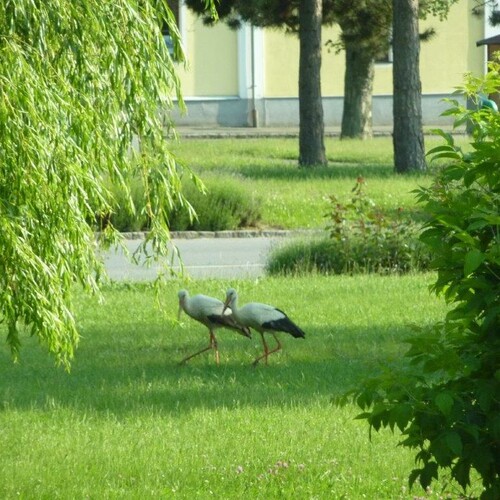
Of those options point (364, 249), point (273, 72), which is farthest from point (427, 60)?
point (364, 249)

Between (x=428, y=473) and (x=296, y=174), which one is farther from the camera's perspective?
(x=296, y=174)

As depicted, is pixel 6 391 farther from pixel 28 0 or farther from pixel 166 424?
pixel 28 0

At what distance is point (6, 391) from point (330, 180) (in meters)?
16.4

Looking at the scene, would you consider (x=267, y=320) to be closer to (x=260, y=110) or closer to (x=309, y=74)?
(x=309, y=74)

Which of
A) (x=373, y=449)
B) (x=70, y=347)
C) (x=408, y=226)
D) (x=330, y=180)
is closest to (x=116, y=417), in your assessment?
(x=373, y=449)

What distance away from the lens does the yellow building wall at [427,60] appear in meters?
46.8

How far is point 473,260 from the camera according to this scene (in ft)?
14.3

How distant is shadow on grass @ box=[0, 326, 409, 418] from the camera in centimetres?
848

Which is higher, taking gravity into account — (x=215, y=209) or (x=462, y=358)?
(x=462, y=358)

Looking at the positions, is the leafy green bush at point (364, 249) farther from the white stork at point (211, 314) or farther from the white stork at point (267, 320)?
the white stork at point (267, 320)

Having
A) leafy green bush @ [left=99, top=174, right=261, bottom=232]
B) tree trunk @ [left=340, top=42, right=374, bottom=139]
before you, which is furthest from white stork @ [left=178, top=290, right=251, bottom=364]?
tree trunk @ [left=340, top=42, right=374, bottom=139]

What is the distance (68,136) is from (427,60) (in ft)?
141

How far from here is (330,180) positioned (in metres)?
24.8

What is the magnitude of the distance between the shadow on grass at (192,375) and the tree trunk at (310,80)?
54.1 ft
